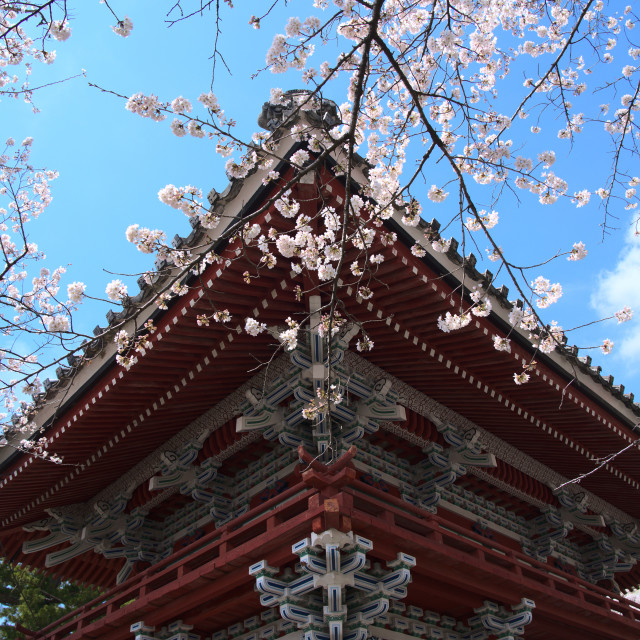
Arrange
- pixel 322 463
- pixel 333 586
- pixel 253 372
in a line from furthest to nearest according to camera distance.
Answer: pixel 253 372 → pixel 322 463 → pixel 333 586

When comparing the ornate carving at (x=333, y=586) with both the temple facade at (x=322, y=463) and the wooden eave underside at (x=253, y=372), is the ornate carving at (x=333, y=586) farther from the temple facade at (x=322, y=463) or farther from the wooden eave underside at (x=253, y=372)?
the wooden eave underside at (x=253, y=372)

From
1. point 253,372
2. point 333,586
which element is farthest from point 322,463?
point 253,372

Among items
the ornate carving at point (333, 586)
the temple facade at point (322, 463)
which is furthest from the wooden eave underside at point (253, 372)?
the ornate carving at point (333, 586)

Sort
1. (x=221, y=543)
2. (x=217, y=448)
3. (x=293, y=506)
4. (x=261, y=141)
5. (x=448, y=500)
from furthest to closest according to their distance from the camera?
1. (x=448, y=500)
2. (x=217, y=448)
3. (x=221, y=543)
4. (x=293, y=506)
5. (x=261, y=141)

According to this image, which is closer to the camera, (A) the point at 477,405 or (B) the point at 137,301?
(B) the point at 137,301

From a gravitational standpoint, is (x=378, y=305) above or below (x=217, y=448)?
above

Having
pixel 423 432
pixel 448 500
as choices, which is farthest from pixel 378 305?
pixel 448 500

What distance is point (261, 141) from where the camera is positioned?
16.5 ft

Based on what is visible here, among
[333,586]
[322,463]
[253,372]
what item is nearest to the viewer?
[333,586]

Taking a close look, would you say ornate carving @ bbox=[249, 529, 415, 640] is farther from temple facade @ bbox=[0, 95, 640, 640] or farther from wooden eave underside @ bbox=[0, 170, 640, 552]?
wooden eave underside @ bbox=[0, 170, 640, 552]

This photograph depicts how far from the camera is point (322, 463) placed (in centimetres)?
621

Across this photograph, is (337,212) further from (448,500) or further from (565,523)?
(565,523)

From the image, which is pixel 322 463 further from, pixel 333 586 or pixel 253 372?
pixel 253 372

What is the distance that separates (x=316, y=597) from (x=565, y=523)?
5.82 meters
